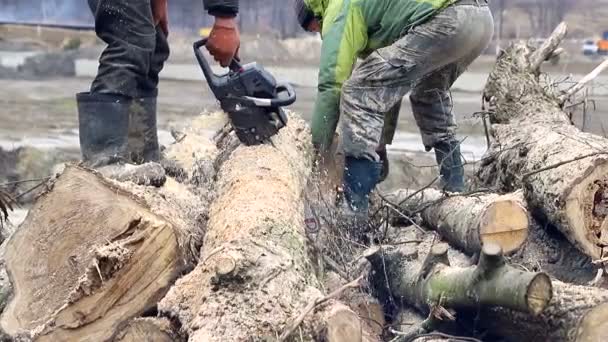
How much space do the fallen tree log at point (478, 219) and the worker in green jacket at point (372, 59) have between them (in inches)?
11.7

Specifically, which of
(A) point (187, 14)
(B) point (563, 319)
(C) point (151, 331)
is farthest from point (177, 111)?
(B) point (563, 319)

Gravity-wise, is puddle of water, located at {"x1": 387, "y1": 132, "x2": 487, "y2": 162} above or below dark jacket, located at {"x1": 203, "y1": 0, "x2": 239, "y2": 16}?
below

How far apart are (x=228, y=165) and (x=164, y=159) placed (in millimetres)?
998

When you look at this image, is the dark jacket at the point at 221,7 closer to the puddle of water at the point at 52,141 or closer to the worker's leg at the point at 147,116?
the worker's leg at the point at 147,116

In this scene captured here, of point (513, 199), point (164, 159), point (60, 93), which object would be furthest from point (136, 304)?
point (60, 93)

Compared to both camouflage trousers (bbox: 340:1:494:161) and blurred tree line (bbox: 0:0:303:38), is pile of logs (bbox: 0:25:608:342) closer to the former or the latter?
camouflage trousers (bbox: 340:1:494:161)

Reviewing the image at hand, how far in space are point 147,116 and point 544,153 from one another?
7.06 ft

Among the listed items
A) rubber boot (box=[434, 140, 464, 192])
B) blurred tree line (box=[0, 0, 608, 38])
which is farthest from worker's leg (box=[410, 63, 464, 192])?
blurred tree line (box=[0, 0, 608, 38])

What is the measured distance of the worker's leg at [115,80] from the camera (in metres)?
4.54

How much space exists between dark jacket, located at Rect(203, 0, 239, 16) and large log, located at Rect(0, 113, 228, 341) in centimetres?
140

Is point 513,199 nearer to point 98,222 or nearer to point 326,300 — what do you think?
point 326,300

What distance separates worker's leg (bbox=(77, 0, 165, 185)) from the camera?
4.54m

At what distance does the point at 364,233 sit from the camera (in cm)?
450

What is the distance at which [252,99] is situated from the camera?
169 inches
